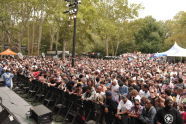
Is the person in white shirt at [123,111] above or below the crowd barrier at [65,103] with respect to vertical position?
above

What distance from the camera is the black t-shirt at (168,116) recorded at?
5.16 m

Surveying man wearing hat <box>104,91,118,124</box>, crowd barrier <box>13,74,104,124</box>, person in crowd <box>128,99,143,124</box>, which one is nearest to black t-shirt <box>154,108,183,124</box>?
person in crowd <box>128,99,143,124</box>

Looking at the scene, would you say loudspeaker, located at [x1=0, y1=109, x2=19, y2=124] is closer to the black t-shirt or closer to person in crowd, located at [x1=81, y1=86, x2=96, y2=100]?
person in crowd, located at [x1=81, y1=86, x2=96, y2=100]

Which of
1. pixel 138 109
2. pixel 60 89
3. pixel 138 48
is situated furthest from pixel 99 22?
pixel 138 109

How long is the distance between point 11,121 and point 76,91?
3613 mm

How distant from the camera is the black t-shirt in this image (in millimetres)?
5164

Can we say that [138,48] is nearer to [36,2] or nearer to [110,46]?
[110,46]

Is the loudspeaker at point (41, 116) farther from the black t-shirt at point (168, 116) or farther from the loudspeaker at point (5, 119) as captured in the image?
the black t-shirt at point (168, 116)

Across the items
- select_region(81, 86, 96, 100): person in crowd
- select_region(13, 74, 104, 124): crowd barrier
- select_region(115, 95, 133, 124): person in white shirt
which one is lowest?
select_region(13, 74, 104, 124): crowd barrier

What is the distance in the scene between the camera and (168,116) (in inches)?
207

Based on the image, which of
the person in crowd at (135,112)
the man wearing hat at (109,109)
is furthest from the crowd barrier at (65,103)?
the person in crowd at (135,112)

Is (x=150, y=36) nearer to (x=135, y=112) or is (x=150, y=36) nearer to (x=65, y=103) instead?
(x=65, y=103)

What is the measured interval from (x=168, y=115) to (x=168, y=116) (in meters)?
0.02

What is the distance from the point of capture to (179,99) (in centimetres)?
768
